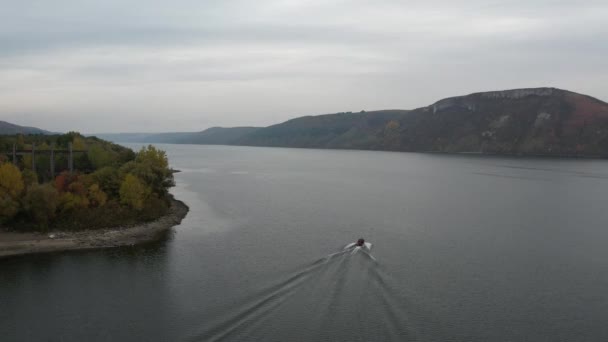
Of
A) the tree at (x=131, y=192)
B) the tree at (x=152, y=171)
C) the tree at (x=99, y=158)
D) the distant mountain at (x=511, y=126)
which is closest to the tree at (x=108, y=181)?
the tree at (x=131, y=192)

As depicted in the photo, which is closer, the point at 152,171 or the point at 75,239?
the point at 75,239

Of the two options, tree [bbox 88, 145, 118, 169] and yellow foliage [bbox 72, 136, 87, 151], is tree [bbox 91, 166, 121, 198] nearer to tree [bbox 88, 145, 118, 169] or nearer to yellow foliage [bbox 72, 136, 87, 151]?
tree [bbox 88, 145, 118, 169]

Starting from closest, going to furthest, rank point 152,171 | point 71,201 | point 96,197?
point 71,201 → point 96,197 → point 152,171

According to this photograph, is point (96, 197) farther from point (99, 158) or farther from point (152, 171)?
point (99, 158)

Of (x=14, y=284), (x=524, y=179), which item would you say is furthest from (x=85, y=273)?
(x=524, y=179)

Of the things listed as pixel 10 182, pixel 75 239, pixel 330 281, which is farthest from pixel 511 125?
pixel 10 182

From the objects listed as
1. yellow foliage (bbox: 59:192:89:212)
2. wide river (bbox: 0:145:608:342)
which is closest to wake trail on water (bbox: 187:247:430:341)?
wide river (bbox: 0:145:608:342)

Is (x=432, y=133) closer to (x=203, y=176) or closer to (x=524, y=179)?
(x=524, y=179)

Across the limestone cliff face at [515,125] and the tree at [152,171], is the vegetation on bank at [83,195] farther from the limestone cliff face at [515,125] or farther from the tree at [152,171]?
the limestone cliff face at [515,125]
